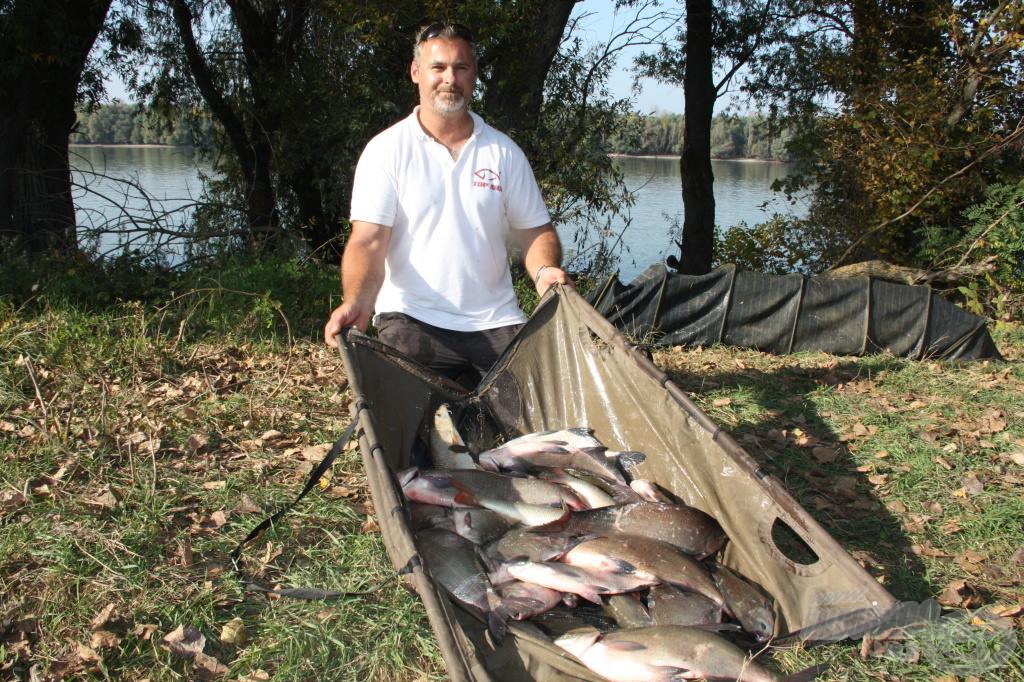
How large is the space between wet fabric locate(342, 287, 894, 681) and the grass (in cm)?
26

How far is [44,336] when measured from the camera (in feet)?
16.8

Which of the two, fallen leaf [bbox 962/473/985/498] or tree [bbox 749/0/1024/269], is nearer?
fallen leaf [bbox 962/473/985/498]

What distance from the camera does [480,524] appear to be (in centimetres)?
292

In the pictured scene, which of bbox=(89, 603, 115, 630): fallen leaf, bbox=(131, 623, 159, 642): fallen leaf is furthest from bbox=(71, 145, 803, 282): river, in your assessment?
bbox=(131, 623, 159, 642): fallen leaf

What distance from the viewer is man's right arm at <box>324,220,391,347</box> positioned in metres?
3.44

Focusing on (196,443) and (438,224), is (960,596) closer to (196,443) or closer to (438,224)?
(438,224)

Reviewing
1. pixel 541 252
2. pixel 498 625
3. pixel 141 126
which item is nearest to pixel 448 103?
pixel 541 252

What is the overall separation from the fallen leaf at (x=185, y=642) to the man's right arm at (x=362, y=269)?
47.7 inches

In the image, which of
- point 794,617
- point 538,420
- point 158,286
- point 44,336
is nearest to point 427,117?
point 538,420

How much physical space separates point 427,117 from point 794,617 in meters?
2.45

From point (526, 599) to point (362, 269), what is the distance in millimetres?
1564

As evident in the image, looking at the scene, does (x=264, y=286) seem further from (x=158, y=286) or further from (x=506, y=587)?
(x=506, y=587)

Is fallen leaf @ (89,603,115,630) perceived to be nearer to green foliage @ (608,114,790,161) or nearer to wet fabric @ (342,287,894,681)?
wet fabric @ (342,287,894,681)

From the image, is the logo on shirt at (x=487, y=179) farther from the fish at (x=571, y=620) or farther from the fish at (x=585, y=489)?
the fish at (x=571, y=620)
